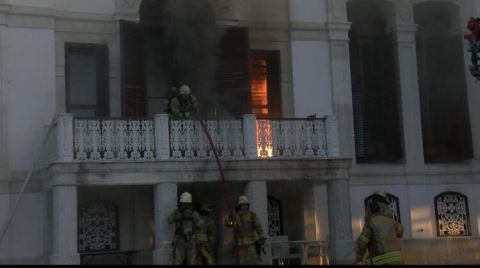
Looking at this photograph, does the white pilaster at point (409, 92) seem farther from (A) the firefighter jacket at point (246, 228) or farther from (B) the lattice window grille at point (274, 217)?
(A) the firefighter jacket at point (246, 228)

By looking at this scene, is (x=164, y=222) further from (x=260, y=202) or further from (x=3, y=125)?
(x=3, y=125)

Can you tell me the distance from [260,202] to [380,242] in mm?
6348

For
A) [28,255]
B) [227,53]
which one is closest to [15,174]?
[28,255]

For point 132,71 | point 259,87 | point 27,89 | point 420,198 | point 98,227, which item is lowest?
point 98,227

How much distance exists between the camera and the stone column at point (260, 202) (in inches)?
611

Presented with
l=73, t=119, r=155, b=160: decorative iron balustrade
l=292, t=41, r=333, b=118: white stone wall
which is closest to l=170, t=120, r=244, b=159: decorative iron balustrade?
l=73, t=119, r=155, b=160: decorative iron balustrade

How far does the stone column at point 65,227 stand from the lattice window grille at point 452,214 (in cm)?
947

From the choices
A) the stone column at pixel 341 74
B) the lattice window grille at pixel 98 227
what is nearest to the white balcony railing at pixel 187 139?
the lattice window grille at pixel 98 227

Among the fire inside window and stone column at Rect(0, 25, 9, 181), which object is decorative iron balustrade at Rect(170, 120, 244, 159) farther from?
stone column at Rect(0, 25, 9, 181)

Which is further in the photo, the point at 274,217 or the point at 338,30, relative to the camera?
the point at 338,30

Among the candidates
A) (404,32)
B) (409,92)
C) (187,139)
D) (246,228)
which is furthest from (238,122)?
(404,32)

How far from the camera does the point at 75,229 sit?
14617mm

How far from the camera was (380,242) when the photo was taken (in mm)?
9492

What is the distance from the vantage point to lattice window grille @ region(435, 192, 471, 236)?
63.2 feet
